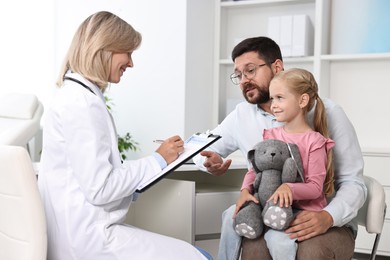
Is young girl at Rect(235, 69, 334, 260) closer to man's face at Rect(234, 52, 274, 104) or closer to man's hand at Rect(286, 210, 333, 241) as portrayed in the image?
man's hand at Rect(286, 210, 333, 241)

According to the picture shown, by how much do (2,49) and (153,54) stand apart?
1.38m

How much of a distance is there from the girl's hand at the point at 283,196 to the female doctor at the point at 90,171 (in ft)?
0.94

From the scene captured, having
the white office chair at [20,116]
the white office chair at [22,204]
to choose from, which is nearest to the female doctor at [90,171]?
the white office chair at [22,204]

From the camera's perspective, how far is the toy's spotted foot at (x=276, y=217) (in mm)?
1962

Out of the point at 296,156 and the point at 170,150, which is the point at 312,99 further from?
the point at 170,150

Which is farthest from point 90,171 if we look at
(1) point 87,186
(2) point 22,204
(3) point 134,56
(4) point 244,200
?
(3) point 134,56

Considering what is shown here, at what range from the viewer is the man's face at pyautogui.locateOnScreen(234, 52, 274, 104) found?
244cm

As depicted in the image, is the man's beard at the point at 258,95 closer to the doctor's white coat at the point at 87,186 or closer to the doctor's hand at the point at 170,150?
the doctor's hand at the point at 170,150

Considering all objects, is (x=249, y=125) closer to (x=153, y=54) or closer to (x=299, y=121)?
(x=299, y=121)

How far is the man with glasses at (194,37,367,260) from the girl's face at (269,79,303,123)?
7.8 inches

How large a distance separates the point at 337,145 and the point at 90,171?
91 centimetres

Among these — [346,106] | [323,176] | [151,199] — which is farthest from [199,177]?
[346,106]

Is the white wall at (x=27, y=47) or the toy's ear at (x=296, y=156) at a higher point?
the white wall at (x=27, y=47)

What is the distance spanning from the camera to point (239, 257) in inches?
87.0
